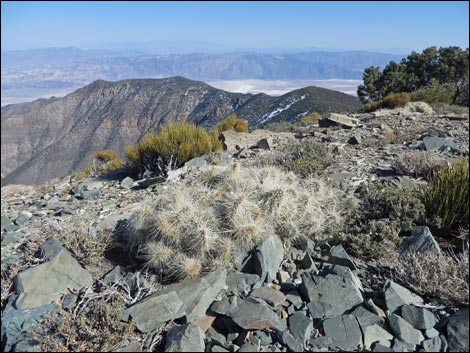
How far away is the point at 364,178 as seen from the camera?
5.63 metres

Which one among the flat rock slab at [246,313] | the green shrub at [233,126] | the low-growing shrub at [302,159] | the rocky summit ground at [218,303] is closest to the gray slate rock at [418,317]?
the rocky summit ground at [218,303]

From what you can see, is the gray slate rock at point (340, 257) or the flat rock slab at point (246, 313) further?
the gray slate rock at point (340, 257)

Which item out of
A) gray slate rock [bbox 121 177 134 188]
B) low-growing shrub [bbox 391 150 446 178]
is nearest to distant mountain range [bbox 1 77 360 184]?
gray slate rock [bbox 121 177 134 188]

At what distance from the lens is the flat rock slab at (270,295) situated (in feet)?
9.92

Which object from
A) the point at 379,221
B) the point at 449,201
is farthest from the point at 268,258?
the point at 449,201

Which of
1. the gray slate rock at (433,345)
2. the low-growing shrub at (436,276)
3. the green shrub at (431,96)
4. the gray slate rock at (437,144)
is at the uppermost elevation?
the green shrub at (431,96)

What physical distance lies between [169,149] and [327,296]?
17.6 feet

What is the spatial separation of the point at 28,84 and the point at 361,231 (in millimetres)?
76840

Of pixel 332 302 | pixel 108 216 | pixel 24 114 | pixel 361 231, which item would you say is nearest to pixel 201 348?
pixel 332 302

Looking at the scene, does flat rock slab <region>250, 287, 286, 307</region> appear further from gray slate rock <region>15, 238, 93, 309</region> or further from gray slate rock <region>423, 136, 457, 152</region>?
gray slate rock <region>423, 136, 457, 152</region>

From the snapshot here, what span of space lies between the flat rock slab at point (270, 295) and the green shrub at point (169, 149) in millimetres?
4337

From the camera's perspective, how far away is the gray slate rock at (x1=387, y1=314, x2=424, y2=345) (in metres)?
2.59

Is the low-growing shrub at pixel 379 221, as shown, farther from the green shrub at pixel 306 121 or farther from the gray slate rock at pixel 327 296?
the green shrub at pixel 306 121

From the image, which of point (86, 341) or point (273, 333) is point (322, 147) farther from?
point (86, 341)
